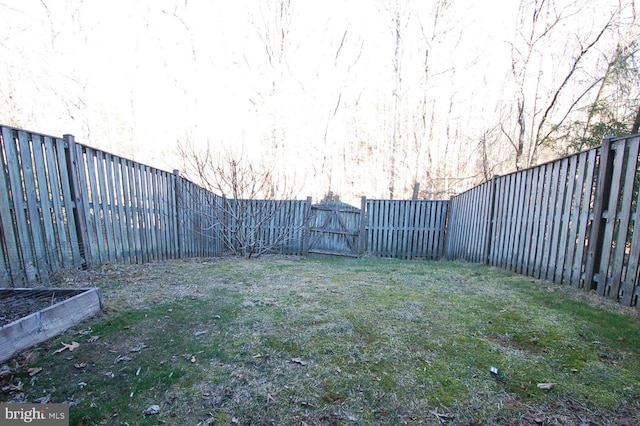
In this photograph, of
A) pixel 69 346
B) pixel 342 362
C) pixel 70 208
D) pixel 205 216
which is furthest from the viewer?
pixel 205 216

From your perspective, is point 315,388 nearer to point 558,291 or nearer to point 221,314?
point 221,314

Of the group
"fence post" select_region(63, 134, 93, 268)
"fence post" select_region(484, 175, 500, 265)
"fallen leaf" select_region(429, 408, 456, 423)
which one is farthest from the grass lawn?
"fence post" select_region(484, 175, 500, 265)

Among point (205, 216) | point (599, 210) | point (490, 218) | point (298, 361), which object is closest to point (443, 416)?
point (298, 361)

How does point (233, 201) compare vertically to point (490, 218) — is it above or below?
above

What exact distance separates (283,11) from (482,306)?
1408 centimetres

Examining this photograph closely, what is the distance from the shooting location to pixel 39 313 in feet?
5.98

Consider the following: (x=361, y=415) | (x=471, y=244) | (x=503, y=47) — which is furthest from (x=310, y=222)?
(x=503, y=47)

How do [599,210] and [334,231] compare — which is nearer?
[599,210]

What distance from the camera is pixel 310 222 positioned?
8195mm

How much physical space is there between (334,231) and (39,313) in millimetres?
6810

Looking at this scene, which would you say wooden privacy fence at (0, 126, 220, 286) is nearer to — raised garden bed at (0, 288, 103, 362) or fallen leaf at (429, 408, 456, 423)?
raised garden bed at (0, 288, 103, 362)

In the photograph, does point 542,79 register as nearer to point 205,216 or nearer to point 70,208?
point 205,216

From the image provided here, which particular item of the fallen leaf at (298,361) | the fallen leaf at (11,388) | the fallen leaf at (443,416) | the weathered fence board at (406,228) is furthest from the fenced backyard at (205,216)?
the fallen leaf at (298,361)

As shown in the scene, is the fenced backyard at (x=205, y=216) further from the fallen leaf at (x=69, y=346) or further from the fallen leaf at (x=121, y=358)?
the fallen leaf at (x=121, y=358)
